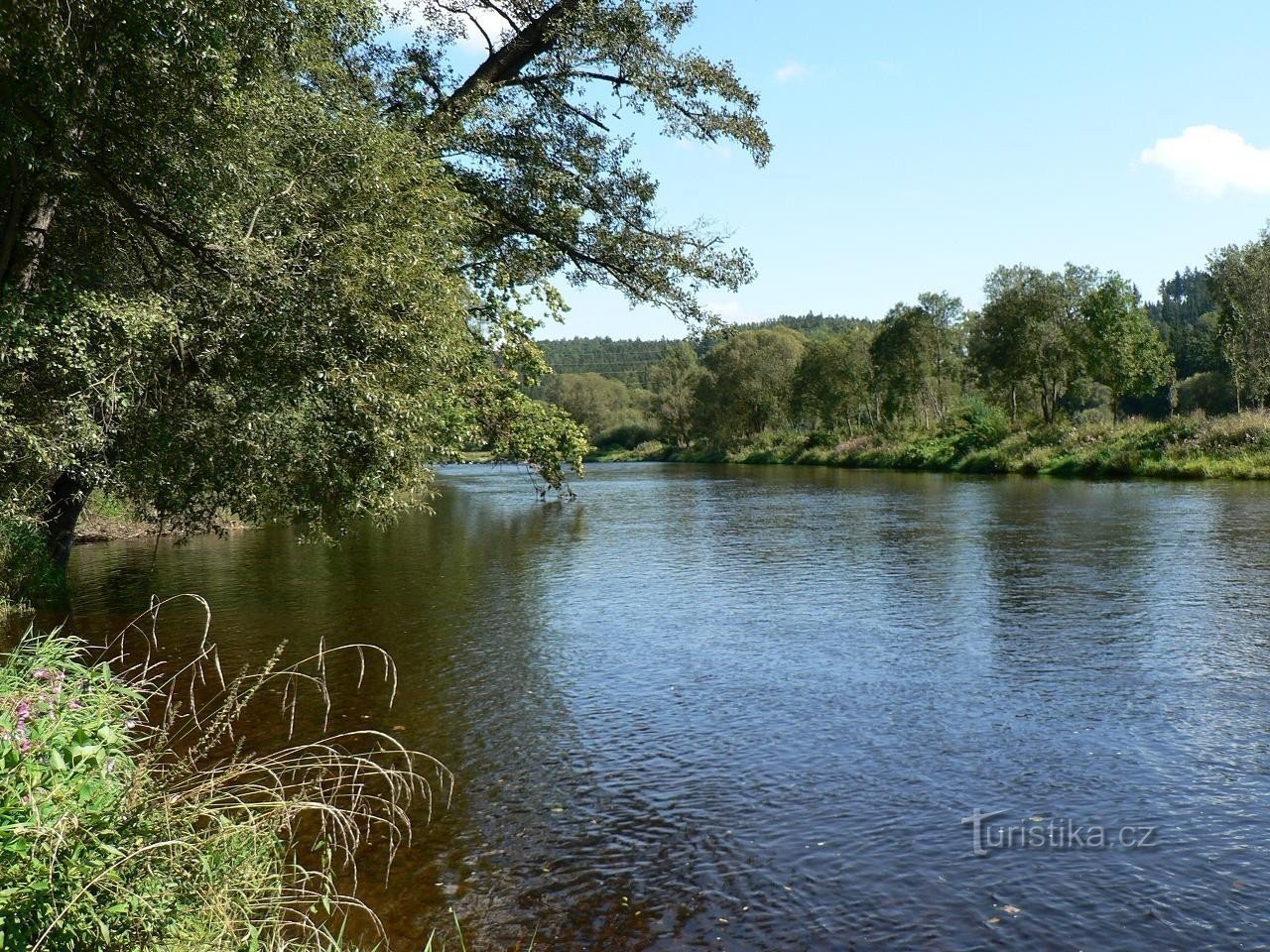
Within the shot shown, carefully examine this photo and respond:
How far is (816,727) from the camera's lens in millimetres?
11492

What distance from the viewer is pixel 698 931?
23.1ft

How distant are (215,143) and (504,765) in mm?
8332

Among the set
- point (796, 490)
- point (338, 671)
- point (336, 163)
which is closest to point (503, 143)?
point (336, 163)

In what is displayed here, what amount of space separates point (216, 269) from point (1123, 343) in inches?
2225

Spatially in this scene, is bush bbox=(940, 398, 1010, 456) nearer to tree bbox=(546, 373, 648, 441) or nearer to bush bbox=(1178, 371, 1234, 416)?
bush bbox=(1178, 371, 1234, 416)

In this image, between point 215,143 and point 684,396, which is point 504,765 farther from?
point 684,396

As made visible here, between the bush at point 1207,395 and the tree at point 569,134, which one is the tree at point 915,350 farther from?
the tree at point 569,134

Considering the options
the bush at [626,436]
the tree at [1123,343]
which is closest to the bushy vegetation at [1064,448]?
the tree at [1123,343]

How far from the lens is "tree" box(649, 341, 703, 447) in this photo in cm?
11750

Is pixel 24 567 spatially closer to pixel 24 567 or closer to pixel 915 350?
pixel 24 567

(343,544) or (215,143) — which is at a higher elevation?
(215,143)

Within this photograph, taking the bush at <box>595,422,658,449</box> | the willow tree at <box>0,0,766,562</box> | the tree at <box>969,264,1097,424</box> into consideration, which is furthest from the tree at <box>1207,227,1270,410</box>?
the bush at <box>595,422,658,449</box>

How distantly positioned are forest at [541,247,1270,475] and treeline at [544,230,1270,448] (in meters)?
0.12

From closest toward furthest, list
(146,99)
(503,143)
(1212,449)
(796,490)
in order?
1. (146,99)
2. (503,143)
3. (1212,449)
4. (796,490)
